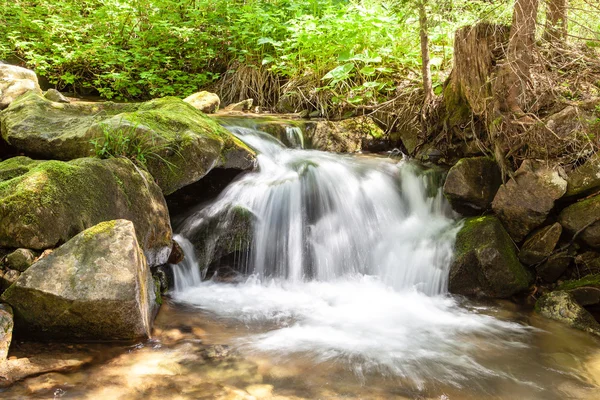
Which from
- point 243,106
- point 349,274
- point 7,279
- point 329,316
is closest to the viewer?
point 7,279

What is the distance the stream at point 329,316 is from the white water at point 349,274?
1cm

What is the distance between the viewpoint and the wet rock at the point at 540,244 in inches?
179

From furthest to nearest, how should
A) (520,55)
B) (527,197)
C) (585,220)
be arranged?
(527,197), (520,55), (585,220)

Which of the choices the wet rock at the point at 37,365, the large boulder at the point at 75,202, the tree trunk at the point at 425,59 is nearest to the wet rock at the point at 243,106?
the tree trunk at the point at 425,59

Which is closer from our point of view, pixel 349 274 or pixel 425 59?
pixel 349 274

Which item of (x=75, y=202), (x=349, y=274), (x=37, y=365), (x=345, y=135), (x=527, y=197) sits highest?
(x=345, y=135)

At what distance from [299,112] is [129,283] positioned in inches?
235

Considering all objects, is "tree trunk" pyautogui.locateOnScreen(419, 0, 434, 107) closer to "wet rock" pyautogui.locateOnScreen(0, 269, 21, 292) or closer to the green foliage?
the green foliage

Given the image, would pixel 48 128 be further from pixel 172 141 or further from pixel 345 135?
pixel 345 135

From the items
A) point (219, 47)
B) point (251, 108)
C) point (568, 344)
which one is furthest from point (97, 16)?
point (568, 344)

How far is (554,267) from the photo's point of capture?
4543 millimetres

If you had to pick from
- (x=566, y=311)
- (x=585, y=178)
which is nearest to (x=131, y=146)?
(x=566, y=311)

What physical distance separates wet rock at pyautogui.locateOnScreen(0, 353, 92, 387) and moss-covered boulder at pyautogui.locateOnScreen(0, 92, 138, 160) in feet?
6.97

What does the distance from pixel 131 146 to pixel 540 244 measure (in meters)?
4.17
